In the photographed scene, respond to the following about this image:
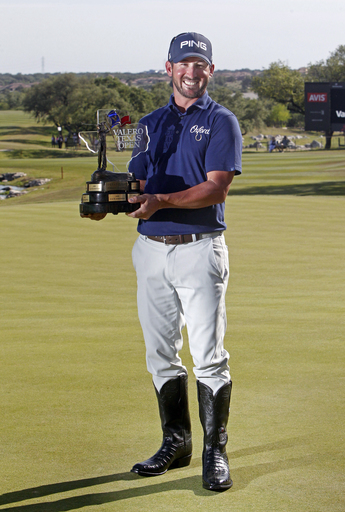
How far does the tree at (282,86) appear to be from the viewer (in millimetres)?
76438

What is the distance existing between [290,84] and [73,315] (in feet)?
244

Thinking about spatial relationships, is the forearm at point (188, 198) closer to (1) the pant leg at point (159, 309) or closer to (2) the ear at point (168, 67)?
(1) the pant leg at point (159, 309)

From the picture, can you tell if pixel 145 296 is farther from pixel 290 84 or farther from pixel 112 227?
pixel 290 84

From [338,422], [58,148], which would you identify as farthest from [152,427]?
[58,148]

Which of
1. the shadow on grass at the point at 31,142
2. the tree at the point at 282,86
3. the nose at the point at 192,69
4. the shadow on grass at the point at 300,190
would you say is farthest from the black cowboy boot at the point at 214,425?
the shadow on grass at the point at 31,142

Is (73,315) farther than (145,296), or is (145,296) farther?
(73,315)

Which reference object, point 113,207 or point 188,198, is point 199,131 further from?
point 113,207

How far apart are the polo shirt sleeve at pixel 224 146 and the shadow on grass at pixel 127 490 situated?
4.42ft

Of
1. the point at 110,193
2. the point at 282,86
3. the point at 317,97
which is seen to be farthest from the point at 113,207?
the point at 282,86

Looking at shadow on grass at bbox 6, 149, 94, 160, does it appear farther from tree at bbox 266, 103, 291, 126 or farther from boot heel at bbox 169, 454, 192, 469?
boot heel at bbox 169, 454, 192, 469

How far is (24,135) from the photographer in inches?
3583

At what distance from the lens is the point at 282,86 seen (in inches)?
3022

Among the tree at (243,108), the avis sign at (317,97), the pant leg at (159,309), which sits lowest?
the pant leg at (159,309)

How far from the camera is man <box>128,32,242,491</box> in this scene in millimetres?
2889
